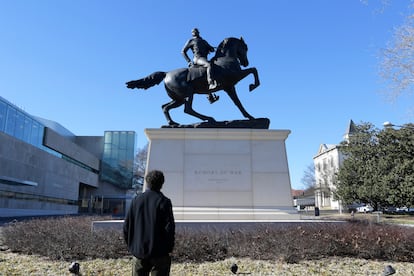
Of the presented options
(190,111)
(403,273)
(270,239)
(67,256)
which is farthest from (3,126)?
(403,273)

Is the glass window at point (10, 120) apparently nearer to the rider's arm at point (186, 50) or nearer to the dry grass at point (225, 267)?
the rider's arm at point (186, 50)

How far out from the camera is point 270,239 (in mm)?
7887

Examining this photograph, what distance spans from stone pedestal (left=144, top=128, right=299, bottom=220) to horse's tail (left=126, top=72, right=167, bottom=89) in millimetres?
1952

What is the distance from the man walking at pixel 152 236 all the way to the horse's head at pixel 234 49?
9684mm

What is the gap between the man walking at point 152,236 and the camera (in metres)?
3.71

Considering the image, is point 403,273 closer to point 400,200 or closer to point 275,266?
point 275,266

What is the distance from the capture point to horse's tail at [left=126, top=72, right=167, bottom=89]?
12695 millimetres

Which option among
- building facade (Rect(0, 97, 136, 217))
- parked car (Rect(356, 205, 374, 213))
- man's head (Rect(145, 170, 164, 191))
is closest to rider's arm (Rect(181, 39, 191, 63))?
man's head (Rect(145, 170, 164, 191))

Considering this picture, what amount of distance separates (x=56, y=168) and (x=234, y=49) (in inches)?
1802

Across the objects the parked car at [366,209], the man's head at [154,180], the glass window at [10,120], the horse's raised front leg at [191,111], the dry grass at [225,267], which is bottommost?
the dry grass at [225,267]

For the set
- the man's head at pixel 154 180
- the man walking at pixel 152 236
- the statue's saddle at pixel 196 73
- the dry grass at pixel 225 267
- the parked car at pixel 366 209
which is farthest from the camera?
the parked car at pixel 366 209

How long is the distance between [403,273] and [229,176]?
583cm

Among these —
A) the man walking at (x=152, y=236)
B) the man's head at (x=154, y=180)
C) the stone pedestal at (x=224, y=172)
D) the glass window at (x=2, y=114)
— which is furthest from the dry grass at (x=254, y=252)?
the glass window at (x=2, y=114)

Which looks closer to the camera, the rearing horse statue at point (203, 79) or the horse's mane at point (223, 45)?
the rearing horse statue at point (203, 79)
